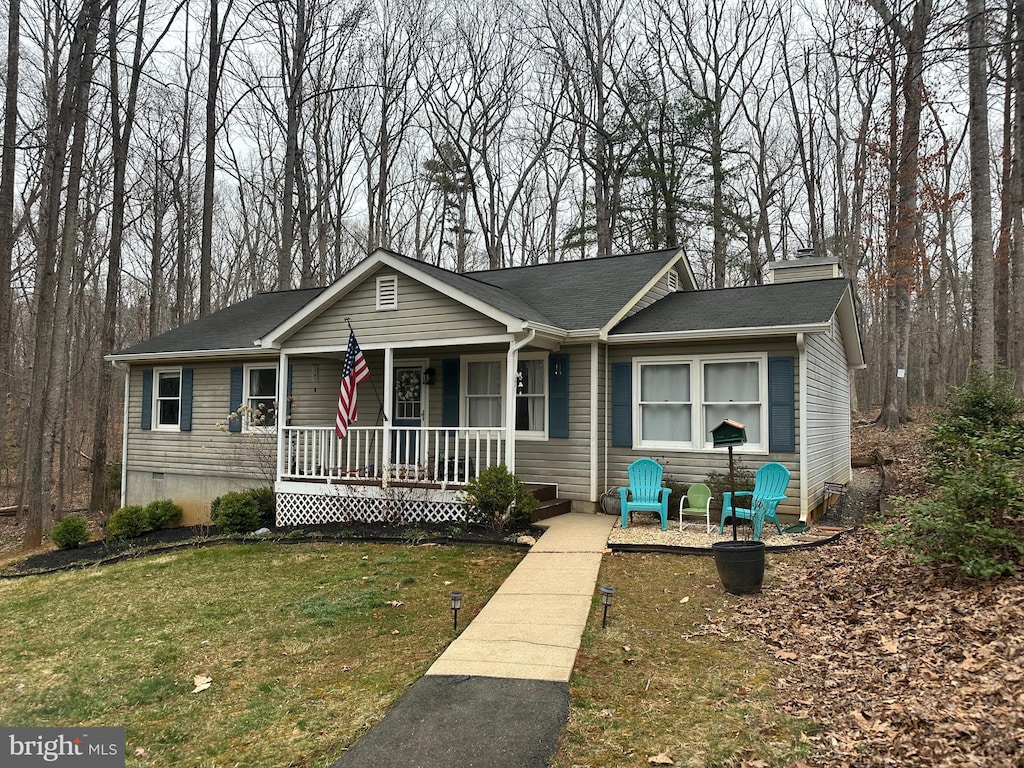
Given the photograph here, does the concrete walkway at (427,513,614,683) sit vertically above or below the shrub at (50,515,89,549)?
above

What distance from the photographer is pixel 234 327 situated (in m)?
14.4

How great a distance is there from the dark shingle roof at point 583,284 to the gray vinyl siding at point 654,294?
0.27 metres

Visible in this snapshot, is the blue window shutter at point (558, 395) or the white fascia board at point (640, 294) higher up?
the white fascia board at point (640, 294)

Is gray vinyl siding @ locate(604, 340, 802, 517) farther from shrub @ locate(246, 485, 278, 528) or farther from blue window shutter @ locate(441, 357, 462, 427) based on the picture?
shrub @ locate(246, 485, 278, 528)

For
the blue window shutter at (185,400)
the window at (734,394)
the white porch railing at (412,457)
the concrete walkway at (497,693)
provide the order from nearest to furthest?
1. the concrete walkway at (497,693)
2. the window at (734,394)
3. the white porch railing at (412,457)
4. the blue window shutter at (185,400)

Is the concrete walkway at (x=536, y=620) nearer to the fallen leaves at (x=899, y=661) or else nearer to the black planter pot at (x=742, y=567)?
the black planter pot at (x=742, y=567)

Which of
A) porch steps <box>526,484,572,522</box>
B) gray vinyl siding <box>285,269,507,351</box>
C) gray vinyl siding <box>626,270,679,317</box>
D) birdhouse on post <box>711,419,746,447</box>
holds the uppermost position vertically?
gray vinyl siding <box>626,270,679,317</box>

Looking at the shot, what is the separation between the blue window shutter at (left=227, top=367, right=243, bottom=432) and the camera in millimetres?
13195

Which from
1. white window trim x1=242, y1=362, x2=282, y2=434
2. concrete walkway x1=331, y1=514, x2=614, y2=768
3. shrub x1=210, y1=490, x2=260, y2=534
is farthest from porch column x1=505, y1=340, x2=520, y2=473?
white window trim x1=242, y1=362, x2=282, y2=434

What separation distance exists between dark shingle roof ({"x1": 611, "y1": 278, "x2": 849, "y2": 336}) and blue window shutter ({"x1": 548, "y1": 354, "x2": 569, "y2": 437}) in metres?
0.99

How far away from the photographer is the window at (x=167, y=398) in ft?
46.9

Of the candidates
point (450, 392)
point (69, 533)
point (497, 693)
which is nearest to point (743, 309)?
point (450, 392)

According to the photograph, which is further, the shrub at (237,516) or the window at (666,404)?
the shrub at (237,516)

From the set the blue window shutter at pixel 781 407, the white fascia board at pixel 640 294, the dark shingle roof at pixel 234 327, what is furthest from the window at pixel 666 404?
the dark shingle roof at pixel 234 327
